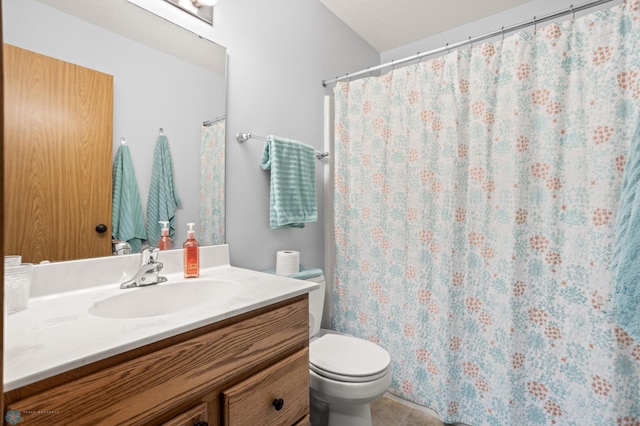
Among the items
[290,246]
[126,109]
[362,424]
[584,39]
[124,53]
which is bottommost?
[362,424]

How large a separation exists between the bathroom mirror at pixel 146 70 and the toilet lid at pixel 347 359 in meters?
0.72

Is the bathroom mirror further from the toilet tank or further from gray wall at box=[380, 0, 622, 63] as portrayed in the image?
gray wall at box=[380, 0, 622, 63]

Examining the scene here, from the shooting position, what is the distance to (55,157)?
951mm

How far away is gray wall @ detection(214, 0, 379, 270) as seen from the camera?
4.96 ft

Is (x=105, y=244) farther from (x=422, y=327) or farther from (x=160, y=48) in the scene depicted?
(x=422, y=327)

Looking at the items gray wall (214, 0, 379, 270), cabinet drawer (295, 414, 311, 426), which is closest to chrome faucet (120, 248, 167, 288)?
gray wall (214, 0, 379, 270)

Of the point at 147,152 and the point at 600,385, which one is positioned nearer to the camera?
the point at 147,152

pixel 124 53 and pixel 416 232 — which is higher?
pixel 124 53

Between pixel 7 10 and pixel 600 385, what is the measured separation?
2474 millimetres

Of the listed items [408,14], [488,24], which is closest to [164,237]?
[408,14]

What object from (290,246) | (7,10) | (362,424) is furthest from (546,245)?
(7,10)

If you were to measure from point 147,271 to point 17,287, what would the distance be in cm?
33

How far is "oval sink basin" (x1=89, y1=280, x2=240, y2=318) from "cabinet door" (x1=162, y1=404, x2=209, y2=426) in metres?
0.25

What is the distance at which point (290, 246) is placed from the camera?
1.86 meters
